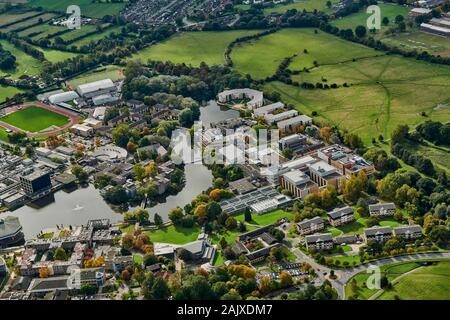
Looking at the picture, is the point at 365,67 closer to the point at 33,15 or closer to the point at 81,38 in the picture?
the point at 81,38

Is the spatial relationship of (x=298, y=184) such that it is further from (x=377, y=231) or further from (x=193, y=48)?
(x=193, y=48)

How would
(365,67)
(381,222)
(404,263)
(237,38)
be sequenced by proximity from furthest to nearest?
1. (237,38)
2. (365,67)
3. (381,222)
4. (404,263)

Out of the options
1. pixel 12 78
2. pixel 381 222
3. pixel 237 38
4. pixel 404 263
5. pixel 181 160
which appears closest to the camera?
pixel 404 263

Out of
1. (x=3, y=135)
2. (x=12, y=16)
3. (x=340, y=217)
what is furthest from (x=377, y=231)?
(x=12, y=16)

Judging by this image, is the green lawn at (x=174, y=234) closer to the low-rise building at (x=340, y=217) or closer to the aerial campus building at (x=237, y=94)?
the low-rise building at (x=340, y=217)
